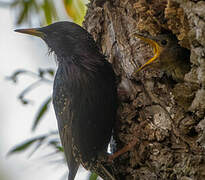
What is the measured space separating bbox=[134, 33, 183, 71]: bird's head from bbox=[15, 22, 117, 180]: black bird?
1.55 ft

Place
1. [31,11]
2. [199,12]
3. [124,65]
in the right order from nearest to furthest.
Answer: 1. [199,12]
2. [124,65]
3. [31,11]

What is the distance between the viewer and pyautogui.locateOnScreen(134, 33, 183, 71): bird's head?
272 centimetres

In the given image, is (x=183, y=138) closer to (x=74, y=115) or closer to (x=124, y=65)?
(x=124, y=65)

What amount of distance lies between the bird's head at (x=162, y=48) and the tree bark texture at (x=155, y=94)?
69 mm

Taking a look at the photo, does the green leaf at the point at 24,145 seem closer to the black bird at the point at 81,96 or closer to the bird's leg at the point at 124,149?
the black bird at the point at 81,96

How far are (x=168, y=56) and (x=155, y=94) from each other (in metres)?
0.33

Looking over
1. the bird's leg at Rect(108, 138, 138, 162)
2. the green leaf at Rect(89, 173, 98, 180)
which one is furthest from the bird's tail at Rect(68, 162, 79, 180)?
the bird's leg at Rect(108, 138, 138, 162)

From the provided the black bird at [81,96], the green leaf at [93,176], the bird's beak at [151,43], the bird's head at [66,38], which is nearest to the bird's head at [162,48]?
the bird's beak at [151,43]

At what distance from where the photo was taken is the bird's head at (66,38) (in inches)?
129

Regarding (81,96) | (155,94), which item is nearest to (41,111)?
(81,96)

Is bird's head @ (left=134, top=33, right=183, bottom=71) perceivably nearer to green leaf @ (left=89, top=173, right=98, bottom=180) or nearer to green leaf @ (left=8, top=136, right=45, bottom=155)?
green leaf @ (left=89, top=173, right=98, bottom=180)

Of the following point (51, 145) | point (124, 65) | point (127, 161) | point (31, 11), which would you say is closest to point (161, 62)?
point (124, 65)

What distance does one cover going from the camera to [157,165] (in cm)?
252

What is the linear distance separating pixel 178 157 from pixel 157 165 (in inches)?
6.6
